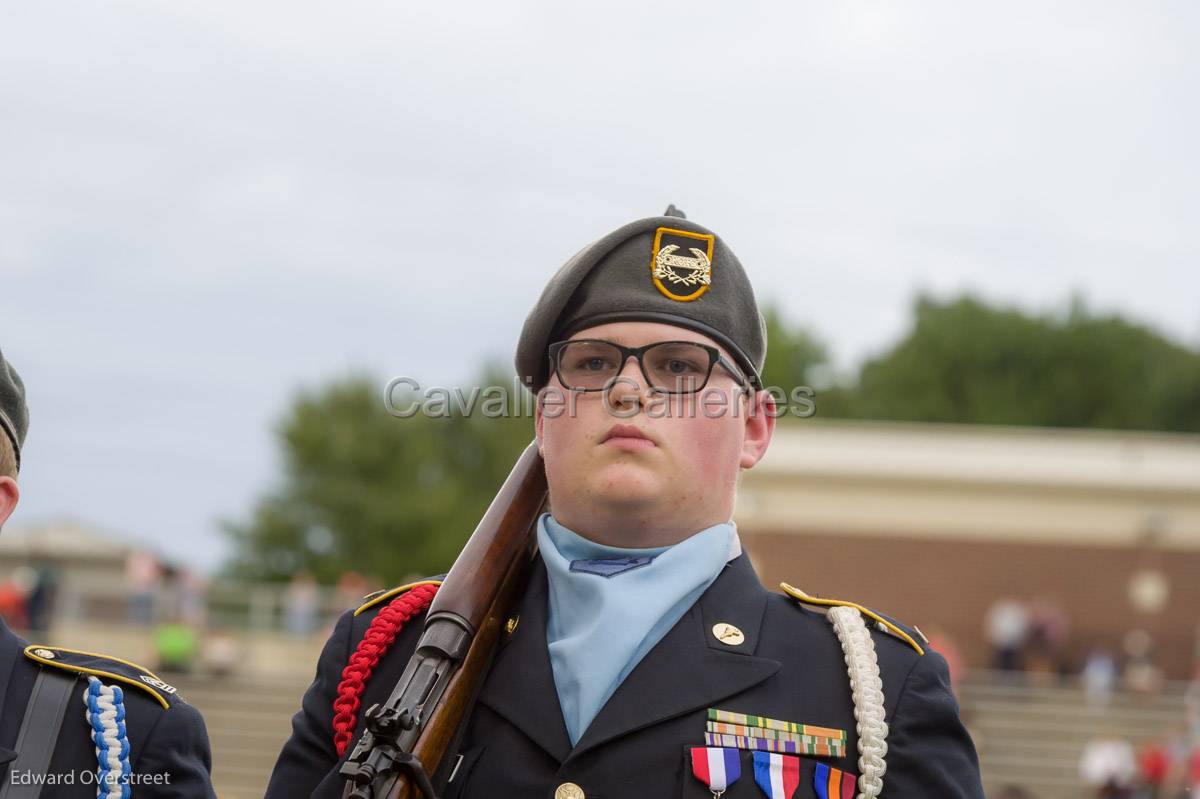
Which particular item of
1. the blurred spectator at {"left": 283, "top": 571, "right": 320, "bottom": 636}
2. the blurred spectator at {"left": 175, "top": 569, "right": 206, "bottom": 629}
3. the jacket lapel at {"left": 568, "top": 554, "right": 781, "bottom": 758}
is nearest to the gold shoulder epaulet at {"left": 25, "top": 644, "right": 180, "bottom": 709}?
the jacket lapel at {"left": 568, "top": 554, "right": 781, "bottom": 758}

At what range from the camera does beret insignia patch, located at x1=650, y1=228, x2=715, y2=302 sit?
354 centimetres

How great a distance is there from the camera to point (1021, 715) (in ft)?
76.9

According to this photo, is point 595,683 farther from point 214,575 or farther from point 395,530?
point 214,575

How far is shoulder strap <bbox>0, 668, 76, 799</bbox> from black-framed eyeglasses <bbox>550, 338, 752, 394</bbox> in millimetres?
1358

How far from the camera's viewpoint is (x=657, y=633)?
3.40 meters

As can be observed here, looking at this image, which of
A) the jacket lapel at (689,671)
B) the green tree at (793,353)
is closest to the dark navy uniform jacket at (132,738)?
the jacket lapel at (689,671)

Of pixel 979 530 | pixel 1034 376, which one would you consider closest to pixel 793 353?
pixel 1034 376

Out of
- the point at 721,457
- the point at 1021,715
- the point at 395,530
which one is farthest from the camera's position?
the point at 395,530

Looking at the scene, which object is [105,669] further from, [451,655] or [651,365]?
[651,365]

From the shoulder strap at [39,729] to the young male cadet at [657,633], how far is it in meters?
0.52

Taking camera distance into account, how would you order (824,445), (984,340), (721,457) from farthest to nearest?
(984,340)
(824,445)
(721,457)

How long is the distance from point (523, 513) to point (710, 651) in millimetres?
558

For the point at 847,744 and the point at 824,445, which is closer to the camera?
the point at 847,744

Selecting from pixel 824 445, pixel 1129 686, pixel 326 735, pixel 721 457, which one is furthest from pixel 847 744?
pixel 824 445
